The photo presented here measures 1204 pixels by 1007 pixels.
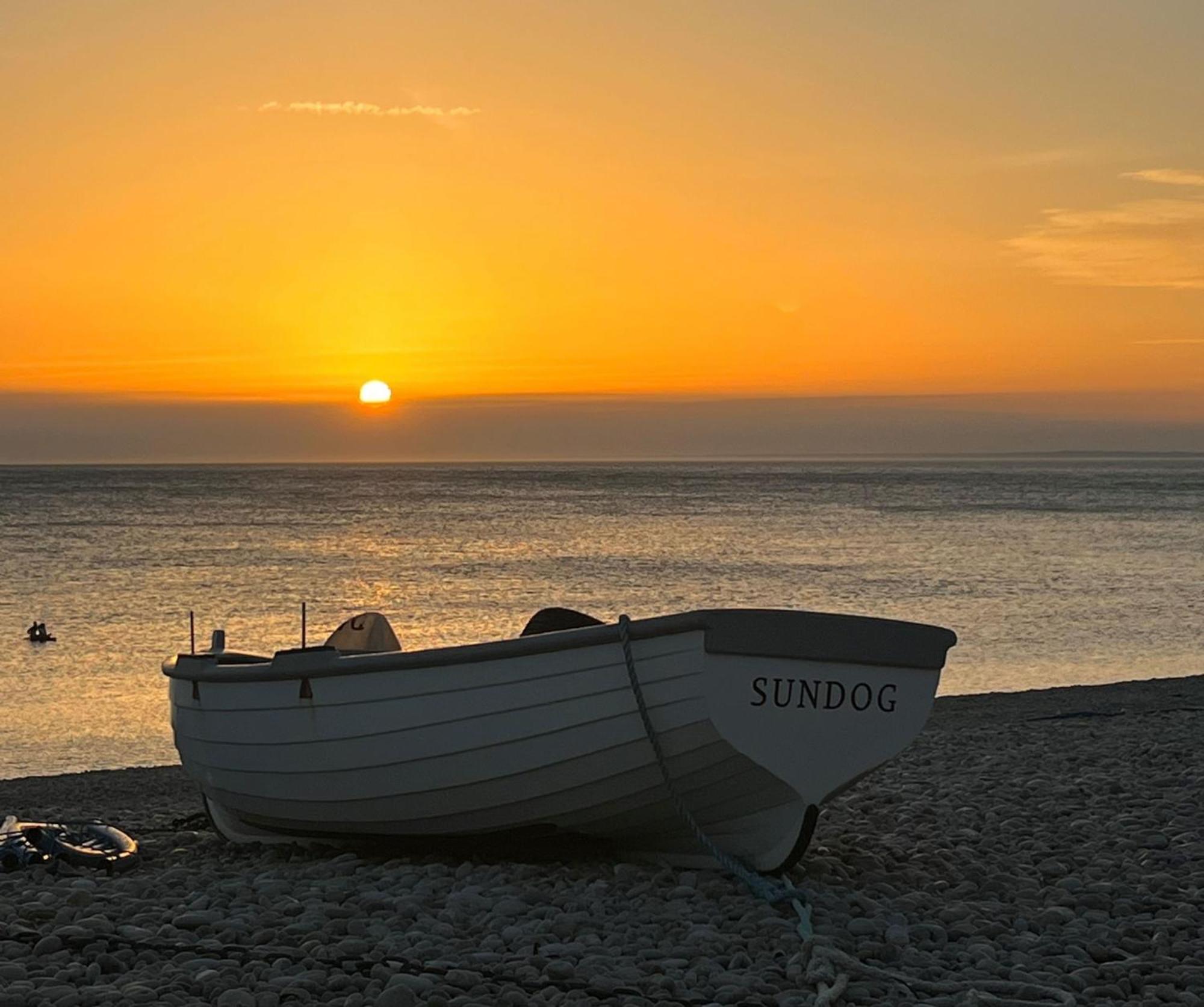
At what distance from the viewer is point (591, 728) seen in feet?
26.2

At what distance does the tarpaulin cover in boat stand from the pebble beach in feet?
4.69

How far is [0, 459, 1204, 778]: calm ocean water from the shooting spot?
79.2 feet

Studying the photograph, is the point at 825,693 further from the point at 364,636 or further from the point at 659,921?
the point at 364,636

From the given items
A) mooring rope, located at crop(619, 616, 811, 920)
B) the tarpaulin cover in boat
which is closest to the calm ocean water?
the tarpaulin cover in boat

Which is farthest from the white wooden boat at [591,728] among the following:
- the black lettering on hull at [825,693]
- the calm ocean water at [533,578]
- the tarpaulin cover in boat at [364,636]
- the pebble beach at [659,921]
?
the calm ocean water at [533,578]

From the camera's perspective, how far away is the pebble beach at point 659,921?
6.30 meters

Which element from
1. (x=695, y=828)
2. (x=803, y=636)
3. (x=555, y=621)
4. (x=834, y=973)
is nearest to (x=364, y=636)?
(x=555, y=621)

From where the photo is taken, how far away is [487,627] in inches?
A: 1297

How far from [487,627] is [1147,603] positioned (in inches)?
673

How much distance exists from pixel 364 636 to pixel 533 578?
3866 cm

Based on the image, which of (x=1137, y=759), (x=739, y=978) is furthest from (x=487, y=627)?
(x=739, y=978)

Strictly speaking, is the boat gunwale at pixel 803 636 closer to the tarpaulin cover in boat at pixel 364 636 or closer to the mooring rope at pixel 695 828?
the mooring rope at pixel 695 828

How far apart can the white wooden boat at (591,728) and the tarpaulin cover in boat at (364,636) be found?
77 cm

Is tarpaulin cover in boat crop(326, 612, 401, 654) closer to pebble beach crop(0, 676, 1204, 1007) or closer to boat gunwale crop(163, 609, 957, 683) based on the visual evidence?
pebble beach crop(0, 676, 1204, 1007)
